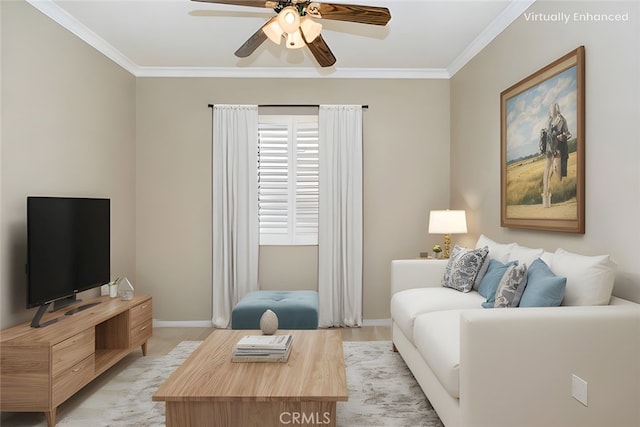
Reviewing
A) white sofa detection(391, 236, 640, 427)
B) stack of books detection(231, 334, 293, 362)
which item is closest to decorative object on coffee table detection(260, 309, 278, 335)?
stack of books detection(231, 334, 293, 362)

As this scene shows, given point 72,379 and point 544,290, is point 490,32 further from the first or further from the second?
point 72,379

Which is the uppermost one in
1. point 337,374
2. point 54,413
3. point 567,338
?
point 567,338

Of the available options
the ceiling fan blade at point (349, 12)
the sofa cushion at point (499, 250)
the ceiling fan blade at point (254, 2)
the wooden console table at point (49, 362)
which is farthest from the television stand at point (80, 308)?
the sofa cushion at point (499, 250)

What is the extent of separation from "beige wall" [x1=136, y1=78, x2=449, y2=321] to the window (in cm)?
25

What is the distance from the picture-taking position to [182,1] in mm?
3395

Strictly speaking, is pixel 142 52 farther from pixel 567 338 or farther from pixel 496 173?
pixel 567 338

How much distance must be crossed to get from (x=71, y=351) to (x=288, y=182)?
284cm

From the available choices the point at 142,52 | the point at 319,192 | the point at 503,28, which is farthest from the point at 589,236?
the point at 142,52

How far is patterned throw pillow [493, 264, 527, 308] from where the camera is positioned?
2500 mm

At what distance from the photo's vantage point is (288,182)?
504cm

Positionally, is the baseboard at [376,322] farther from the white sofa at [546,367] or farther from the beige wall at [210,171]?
the white sofa at [546,367]

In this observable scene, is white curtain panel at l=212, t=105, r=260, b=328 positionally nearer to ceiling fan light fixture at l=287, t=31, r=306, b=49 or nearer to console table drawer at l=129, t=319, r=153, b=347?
console table drawer at l=129, t=319, r=153, b=347

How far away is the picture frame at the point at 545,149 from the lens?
2.70m

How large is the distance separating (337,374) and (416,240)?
9.83ft
